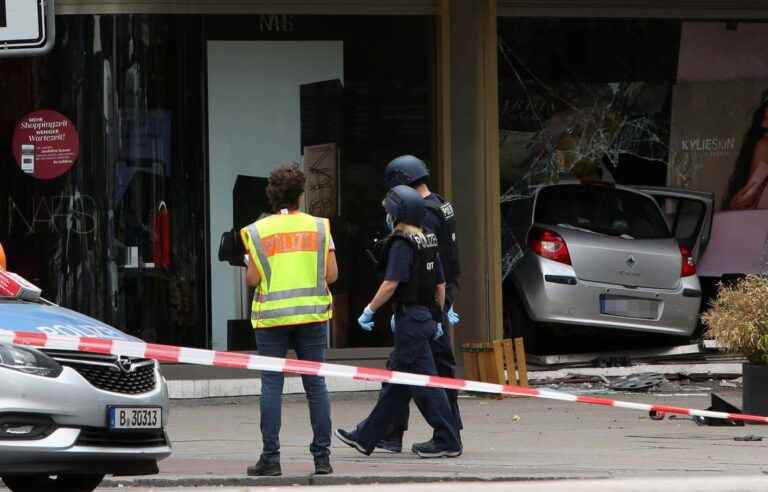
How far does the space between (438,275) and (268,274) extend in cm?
129

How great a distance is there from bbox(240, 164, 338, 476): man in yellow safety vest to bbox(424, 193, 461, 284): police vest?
118 cm

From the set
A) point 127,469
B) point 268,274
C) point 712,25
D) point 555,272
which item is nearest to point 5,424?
point 127,469

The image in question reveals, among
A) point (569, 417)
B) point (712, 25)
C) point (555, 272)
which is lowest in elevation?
point (569, 417)

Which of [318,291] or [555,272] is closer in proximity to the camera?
[318,291]

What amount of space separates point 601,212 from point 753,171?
69.5 inches

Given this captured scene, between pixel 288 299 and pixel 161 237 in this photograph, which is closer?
pixel 288 299

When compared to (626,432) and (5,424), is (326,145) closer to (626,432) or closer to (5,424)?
(626,432)

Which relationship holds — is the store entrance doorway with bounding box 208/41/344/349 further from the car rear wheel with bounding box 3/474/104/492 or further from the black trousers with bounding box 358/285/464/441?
the car rear wheel with bounding box 3/474/104/492

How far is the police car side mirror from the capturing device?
1490cm

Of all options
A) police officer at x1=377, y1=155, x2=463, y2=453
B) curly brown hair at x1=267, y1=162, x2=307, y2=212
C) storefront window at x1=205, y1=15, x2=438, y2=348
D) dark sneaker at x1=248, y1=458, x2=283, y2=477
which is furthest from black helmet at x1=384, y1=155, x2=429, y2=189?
storefront window at x1=205, y1=15, x2=438, y2=348

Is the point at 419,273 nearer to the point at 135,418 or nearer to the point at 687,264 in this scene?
the point at 135,418

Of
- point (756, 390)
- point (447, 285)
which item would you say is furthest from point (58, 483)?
point (756, 390)

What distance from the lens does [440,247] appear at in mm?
10812

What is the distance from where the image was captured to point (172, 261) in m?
14.9
